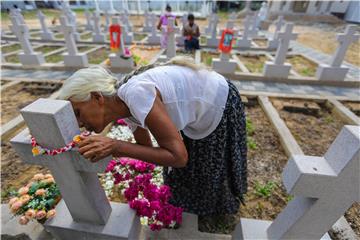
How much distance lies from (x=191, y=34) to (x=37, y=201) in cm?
757

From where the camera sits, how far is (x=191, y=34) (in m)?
7.79

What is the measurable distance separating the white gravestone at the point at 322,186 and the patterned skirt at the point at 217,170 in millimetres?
518

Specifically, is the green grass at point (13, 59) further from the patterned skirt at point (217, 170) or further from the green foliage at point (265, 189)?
the green foliage at point (265, 189)

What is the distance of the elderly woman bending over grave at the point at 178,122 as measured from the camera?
98cm

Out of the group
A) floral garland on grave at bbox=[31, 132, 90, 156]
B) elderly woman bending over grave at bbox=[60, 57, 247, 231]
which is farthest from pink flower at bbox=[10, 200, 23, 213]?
elderly woman bending over grave at bbox=[60, 57, 247, 231]

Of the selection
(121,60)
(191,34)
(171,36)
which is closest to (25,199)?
(121,60)

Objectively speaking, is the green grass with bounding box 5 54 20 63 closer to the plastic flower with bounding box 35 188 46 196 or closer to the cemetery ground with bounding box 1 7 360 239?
the cemetery ground with bounding box 1 7 360 239

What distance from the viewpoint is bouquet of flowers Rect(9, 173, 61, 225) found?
1385 millimetres

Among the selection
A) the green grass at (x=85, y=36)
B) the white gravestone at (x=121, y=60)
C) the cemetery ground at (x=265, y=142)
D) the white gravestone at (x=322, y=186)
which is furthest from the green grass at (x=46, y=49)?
the white gravestone at (x=322, y=186)

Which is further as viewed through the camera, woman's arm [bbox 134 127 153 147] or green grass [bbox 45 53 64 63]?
green grass [bbox 45 53 64 63]

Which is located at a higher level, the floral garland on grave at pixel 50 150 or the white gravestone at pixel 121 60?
the floral garland on grave at pixel 50 150

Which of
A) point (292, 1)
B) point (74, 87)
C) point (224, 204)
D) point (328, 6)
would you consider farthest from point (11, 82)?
point (328, 6)

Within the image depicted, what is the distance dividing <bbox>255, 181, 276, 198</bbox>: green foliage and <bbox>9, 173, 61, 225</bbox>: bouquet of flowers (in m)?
1.99

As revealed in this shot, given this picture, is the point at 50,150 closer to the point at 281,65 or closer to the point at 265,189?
the point at 265,189
